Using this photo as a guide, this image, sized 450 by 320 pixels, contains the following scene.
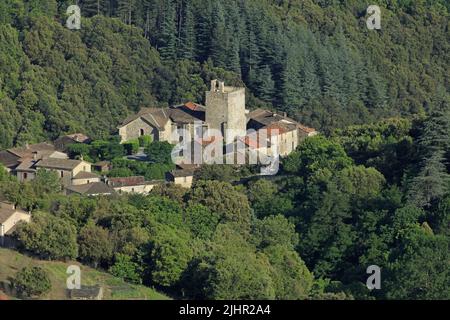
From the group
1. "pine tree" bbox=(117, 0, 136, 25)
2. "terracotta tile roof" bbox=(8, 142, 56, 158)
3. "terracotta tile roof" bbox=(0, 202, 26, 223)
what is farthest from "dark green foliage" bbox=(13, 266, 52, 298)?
"pine tree" bbox=(117, 0, 136, 25)

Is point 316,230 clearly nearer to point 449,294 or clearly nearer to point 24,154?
point 449,294

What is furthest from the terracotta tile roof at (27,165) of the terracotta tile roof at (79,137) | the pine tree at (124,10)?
the pine tree at (124,10)

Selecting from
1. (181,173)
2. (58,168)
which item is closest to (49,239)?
(58,168)

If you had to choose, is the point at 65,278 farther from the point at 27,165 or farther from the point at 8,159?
the point at 8,159

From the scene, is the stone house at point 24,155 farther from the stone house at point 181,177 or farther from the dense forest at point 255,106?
the stone house at point 181,177
